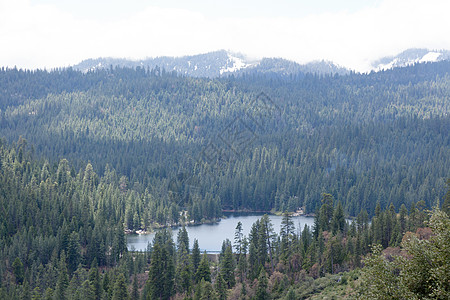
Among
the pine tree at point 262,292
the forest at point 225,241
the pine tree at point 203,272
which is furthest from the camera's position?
the pine tree at point 203,272

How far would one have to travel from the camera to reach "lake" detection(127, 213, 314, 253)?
127m

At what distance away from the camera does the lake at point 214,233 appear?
127 m

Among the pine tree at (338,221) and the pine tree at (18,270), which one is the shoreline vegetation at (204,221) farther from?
the pine tree at (338,221)

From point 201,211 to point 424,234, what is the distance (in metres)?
101

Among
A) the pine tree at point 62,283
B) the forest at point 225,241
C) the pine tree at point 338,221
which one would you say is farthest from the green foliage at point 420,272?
the pine tree at point 62,283

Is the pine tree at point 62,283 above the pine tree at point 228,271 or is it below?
below

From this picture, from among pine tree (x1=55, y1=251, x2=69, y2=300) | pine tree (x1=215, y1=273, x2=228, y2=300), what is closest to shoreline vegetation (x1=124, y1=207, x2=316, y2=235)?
pine tree (x1=55, y1=251, x2=69, y2=300)

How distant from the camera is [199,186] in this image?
19700 cm

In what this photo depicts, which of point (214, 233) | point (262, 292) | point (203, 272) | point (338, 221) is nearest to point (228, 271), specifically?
point (203, 272)

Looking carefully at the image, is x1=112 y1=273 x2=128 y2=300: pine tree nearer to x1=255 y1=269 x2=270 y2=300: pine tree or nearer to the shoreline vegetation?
x1=255 y1=269 x2=270 y2=300: pine tree

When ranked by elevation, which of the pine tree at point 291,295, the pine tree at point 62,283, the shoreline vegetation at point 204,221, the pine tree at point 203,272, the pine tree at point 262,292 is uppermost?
the pine tree at point 291,295

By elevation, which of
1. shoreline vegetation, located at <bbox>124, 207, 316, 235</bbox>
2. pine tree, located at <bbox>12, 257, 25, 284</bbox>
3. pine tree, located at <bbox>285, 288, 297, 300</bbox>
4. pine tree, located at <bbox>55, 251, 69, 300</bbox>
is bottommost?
shoreline vegetation, located at <bbox>124, 207, 316, 235</bbox>

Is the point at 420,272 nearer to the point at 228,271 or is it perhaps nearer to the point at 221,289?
the point at 221,289

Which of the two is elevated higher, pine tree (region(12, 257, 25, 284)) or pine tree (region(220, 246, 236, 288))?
pine tree (region(220, 246, 236, 288))
